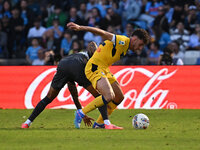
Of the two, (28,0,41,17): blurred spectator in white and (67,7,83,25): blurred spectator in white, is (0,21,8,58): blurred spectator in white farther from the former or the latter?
(67,7,83,25): blurred spectator in white

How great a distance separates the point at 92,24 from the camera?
18594 millimetres

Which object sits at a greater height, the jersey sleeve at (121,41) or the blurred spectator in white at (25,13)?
the jersey sleeve at (121,41)

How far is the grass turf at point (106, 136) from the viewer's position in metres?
7.29

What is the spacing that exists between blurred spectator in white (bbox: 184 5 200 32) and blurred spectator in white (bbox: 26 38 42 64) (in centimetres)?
546

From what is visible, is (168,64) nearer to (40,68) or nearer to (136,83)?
(136,83)

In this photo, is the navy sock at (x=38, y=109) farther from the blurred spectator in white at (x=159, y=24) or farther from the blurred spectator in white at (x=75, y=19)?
the blurred spectator in white at (x=159, y=24)

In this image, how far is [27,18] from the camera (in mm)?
19547

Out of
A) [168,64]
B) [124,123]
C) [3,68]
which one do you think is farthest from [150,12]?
[124,123]

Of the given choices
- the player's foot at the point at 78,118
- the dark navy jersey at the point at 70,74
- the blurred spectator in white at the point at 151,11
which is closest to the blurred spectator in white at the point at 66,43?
the blurred spectator in white at the point at 151,11

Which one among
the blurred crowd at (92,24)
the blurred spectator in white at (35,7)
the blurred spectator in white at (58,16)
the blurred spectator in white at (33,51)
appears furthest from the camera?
the blurred spectator in white at (35,7)

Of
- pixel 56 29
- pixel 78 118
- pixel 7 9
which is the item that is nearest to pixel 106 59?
pixel 78 118

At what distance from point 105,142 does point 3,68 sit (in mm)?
7504

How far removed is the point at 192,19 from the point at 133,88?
214 inches

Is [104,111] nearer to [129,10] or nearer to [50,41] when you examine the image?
[50,41]
